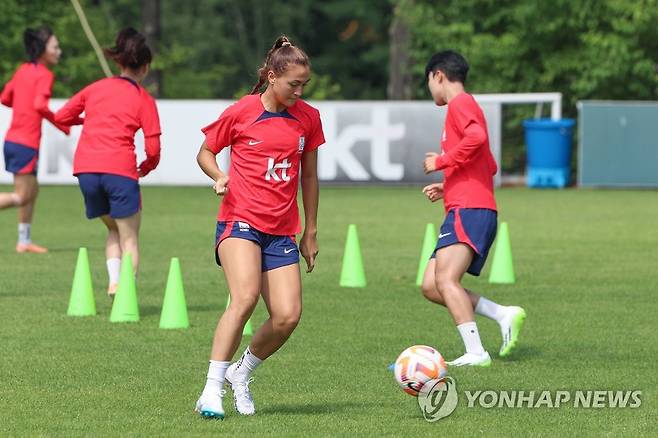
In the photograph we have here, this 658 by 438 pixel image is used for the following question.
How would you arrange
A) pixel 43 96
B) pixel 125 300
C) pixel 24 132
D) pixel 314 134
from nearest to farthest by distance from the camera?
pixel 314 134, pixel 125 300, pixel 43 96, pixel 24 132

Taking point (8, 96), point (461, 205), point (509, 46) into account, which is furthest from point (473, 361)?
point (509, 46)

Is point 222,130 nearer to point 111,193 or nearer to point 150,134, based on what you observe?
point 150,134

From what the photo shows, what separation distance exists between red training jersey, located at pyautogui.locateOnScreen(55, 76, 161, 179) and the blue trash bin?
19689 mm

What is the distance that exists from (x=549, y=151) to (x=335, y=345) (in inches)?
832

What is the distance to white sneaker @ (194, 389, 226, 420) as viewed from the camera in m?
7.35

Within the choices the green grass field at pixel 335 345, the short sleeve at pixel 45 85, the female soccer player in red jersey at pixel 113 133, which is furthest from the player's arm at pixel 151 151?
the short sleeve at pixel 45 85

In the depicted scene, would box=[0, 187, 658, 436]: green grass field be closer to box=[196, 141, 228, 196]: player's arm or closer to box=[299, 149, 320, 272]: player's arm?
box=[299, 149, 320, 272]: player's arm

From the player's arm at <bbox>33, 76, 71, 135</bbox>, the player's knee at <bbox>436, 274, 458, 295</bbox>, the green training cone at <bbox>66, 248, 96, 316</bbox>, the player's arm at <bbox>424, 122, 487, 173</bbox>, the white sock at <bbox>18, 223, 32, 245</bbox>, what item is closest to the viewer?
the player's arm at <bbox>424, 122, 487, 173</bbox>

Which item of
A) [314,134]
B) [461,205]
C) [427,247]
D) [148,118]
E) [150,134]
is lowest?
[427,247]

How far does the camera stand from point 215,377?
24.2 ft

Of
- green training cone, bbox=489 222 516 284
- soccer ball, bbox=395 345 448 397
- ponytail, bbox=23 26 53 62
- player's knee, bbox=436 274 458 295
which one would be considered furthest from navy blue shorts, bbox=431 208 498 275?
ponytail, bbox=23 26 53 62

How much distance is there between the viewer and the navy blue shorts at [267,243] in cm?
749

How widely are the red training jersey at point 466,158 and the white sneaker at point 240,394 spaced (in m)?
2.20

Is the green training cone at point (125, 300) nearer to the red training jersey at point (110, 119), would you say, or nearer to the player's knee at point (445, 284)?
the red training jersey at point (110, 119)
